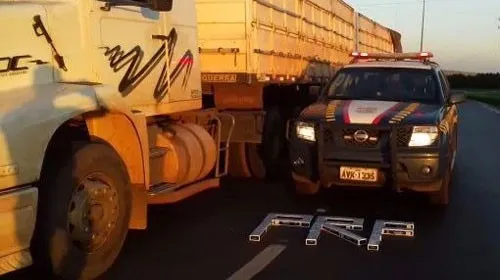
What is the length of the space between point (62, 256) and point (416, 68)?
252 inches

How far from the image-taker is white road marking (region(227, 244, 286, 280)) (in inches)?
237

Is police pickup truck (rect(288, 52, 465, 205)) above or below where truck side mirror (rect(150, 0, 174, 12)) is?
below

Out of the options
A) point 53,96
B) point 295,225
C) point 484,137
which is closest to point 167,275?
point 53,96

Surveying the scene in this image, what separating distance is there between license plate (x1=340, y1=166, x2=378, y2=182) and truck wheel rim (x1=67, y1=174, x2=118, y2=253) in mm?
3301

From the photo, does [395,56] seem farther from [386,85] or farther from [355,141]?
[355,141]

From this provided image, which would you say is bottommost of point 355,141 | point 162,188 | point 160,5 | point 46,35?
point 162,188

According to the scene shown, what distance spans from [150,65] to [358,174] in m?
2.77

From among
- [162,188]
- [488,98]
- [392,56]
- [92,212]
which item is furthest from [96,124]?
[488,98]

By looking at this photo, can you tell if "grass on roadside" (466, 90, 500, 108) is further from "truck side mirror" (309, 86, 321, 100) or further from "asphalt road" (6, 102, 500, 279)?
"asphalt road" (6, 102, 500, 279)

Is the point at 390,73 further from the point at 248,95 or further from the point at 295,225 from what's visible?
the point at 295,225

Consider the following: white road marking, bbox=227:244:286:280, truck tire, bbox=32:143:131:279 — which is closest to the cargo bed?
white road marking, bbox=227:244:286:280

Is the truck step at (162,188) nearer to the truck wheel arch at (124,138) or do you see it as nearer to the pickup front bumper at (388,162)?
the truck wheel arch at (124,138)

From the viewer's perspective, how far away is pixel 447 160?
8.57 metres

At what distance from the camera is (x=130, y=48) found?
6.75m
